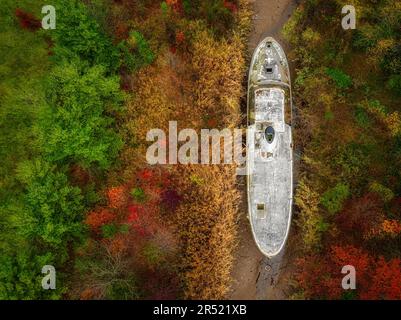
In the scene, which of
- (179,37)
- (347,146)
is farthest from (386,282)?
(179,37)

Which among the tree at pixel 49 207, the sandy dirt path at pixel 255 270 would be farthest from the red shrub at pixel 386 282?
the tree at pixel 49 207

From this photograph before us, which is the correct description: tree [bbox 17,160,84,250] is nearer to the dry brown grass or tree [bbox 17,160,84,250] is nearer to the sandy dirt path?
the dry brown grass

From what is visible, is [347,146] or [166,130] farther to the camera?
[347,146]

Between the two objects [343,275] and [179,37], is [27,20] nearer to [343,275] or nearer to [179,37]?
[179,37]

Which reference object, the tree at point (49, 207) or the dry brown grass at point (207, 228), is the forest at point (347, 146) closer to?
the dry brown grass at point (207, 228)

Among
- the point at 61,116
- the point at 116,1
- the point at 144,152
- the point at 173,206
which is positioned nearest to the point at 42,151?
the point at 61,116

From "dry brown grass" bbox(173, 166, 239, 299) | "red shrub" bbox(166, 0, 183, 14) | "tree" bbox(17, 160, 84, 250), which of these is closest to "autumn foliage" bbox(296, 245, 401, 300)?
"dry brown grass" bbox(173, 166, 239, 299)

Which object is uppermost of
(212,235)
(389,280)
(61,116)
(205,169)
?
(61,116)

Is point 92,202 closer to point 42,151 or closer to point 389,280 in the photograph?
point 42,151
